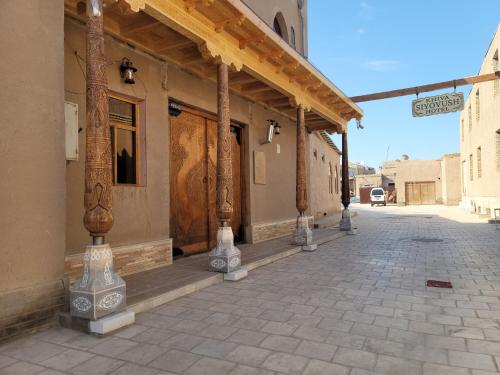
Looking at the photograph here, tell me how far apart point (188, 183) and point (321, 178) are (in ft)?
34.5

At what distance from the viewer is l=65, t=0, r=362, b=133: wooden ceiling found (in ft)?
16.6

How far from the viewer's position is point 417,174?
33375 millimetres

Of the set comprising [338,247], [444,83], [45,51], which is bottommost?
[338,247]

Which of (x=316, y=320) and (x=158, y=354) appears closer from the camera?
(x=158, y=354)

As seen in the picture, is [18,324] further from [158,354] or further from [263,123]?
[263,123]

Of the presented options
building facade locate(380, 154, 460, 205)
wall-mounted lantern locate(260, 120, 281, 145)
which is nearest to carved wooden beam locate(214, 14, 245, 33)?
wall-mounted lantern locate(260, 120, 281, 145)

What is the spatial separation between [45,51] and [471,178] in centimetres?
2360

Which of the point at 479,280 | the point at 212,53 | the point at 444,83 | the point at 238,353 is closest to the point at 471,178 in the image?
the point at 444,83

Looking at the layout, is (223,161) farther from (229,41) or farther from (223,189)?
(229,41)

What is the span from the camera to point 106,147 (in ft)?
12.2

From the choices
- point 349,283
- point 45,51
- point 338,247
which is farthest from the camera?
point 338,247

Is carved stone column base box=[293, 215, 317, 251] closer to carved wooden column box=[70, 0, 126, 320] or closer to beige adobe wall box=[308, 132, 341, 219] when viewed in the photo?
beige adobe wall box=[308, 132, 341, 219]

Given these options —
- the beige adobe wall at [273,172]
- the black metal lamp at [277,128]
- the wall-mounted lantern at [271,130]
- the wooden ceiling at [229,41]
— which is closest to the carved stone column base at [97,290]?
the wooden ceiling at [229,41]

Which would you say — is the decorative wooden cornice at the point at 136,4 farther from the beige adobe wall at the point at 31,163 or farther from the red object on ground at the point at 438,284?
the red object on ground at the point at 438,284
